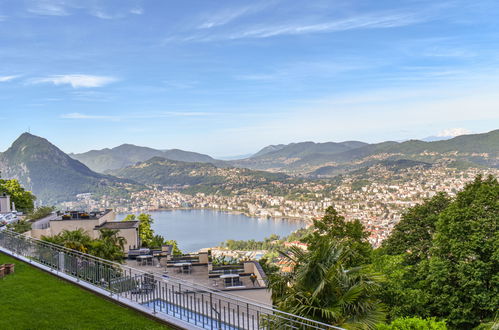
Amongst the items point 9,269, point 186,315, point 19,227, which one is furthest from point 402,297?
point 19,227

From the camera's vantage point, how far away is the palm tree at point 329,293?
237 inches

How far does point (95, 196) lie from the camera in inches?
7047

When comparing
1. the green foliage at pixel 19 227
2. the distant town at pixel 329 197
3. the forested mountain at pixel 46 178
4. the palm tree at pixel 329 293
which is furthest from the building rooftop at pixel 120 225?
the forested mountain at pixel 46 178

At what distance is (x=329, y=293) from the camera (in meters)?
6.27

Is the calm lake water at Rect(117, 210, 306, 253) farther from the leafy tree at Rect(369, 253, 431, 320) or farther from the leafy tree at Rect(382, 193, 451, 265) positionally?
the leafy tree at Rect(369, 253, 431, 320)

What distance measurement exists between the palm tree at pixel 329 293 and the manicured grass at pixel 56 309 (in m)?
2.26

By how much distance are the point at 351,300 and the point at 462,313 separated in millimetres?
8884

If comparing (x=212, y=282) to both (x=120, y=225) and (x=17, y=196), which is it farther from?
(x=17, y=196)

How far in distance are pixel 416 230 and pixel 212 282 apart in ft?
35.7

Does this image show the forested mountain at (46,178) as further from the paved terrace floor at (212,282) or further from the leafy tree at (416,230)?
the leafy tree at (416,230)

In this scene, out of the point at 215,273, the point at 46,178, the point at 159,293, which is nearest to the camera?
the point at 159,293

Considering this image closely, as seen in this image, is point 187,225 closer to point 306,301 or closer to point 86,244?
point 86,244

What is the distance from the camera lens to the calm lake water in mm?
96188

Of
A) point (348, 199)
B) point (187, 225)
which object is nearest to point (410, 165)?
point (348, 199)
